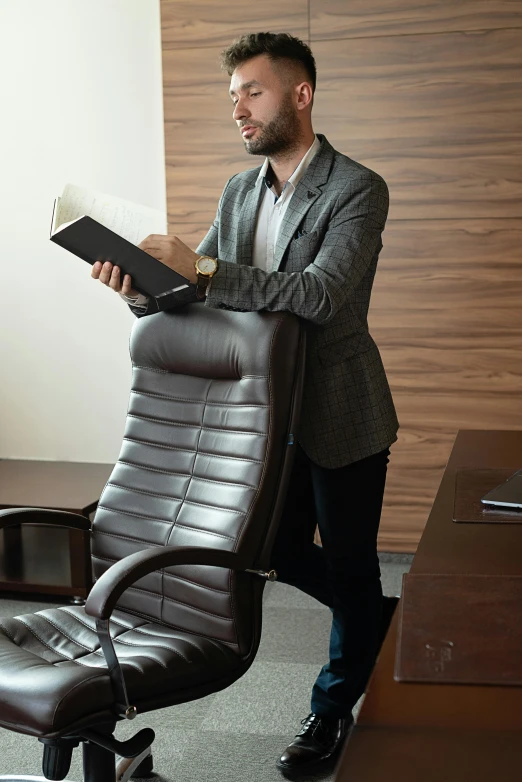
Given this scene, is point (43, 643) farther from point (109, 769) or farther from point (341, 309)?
point (341, 309)

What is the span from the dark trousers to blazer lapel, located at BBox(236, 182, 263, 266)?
1.73 ft

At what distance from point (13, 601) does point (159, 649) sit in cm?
194

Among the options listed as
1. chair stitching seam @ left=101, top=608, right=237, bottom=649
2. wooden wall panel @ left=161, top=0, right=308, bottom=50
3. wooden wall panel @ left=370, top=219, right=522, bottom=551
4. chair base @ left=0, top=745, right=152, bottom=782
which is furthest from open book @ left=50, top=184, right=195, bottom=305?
wooden wall panel @ left=161, top=0, right=308, bottom=50

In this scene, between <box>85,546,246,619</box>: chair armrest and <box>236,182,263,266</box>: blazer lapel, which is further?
<box>236,182,263,266</box>: blazer lapel

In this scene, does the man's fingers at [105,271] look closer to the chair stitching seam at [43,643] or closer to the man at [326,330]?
the man at [326,330]

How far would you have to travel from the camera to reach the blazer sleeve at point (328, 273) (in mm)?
2021

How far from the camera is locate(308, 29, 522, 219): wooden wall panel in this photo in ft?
11.8

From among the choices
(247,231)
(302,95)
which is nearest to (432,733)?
(247,231)

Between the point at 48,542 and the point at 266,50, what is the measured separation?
2247mm

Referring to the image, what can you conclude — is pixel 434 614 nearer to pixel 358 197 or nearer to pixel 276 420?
pixel 276 420

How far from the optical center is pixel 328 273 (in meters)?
2.10

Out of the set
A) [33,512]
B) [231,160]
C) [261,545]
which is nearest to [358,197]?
[261,545]

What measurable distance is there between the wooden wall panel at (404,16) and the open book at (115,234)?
203 cm

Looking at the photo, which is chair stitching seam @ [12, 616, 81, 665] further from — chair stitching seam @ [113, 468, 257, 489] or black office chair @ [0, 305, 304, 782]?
chair stitching seam @ [113, 468, 257, 489]
